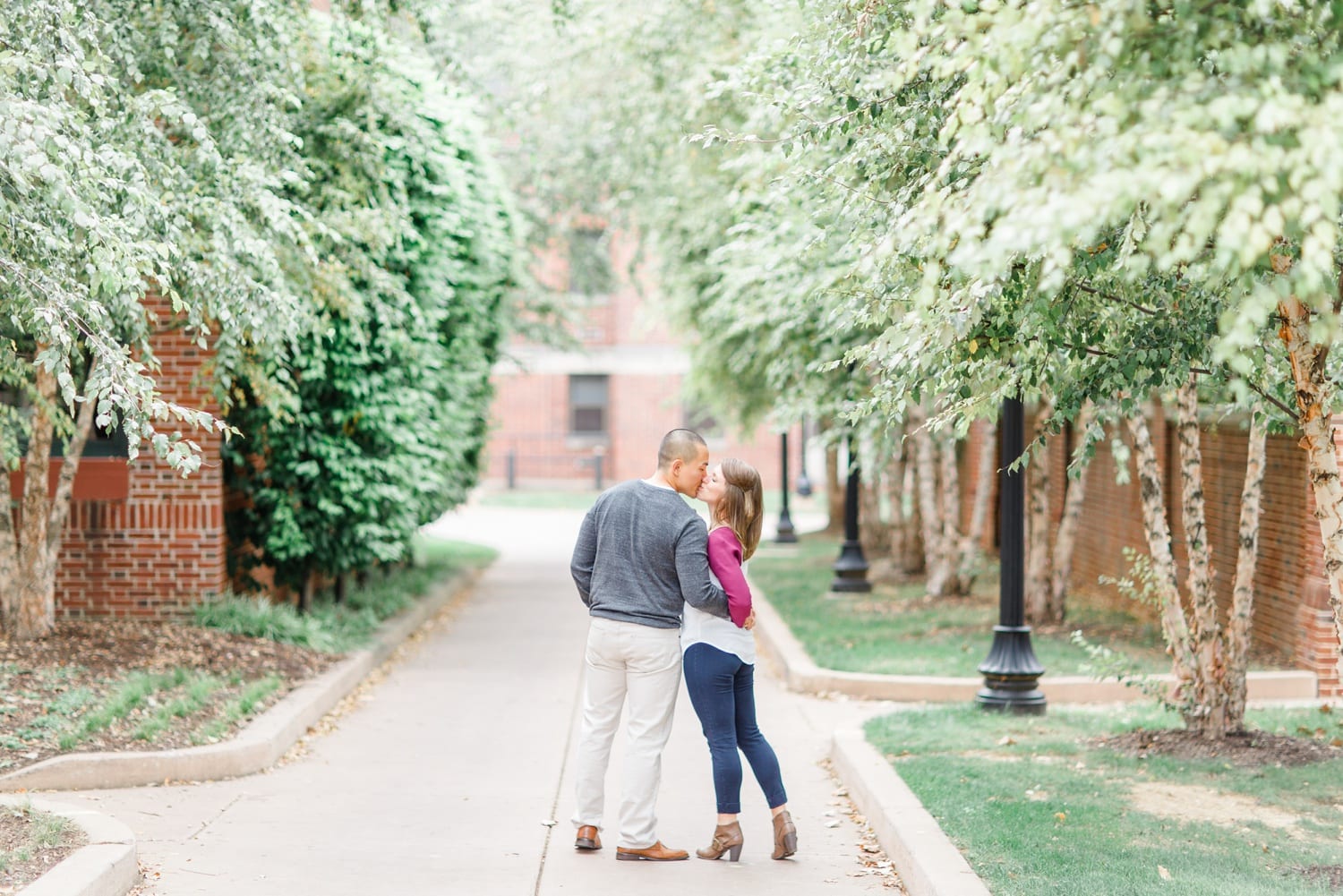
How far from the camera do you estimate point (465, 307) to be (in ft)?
48.1

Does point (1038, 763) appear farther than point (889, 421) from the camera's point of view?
Yes

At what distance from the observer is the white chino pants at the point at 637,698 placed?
A: 6.21m

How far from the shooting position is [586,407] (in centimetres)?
4028

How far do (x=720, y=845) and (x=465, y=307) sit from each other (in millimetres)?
9240

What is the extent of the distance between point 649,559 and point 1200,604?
3528mm

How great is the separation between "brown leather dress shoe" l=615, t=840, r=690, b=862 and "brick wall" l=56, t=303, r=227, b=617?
20.1 ft

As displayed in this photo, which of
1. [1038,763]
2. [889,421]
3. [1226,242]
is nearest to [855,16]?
[889,421]

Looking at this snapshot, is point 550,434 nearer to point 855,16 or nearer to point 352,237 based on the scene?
A: point 352,237

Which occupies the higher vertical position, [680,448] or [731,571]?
[680,448]

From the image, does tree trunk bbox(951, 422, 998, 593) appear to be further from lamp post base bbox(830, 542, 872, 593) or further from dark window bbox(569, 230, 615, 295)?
dark window bbox(569, 230, 615, 295)

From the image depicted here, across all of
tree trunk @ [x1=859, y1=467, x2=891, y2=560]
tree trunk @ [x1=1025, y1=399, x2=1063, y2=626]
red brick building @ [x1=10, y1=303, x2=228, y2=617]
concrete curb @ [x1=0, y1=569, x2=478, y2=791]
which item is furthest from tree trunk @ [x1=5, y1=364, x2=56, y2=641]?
tree trunk @ [x1=859, y1=467, x2=891, y2=560]

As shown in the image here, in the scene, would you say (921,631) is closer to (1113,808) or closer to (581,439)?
(1113,808)

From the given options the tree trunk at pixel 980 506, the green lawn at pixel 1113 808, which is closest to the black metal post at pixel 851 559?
the tree trunk at pixel 980 506

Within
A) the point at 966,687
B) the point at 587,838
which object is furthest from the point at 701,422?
the point at 587,838
